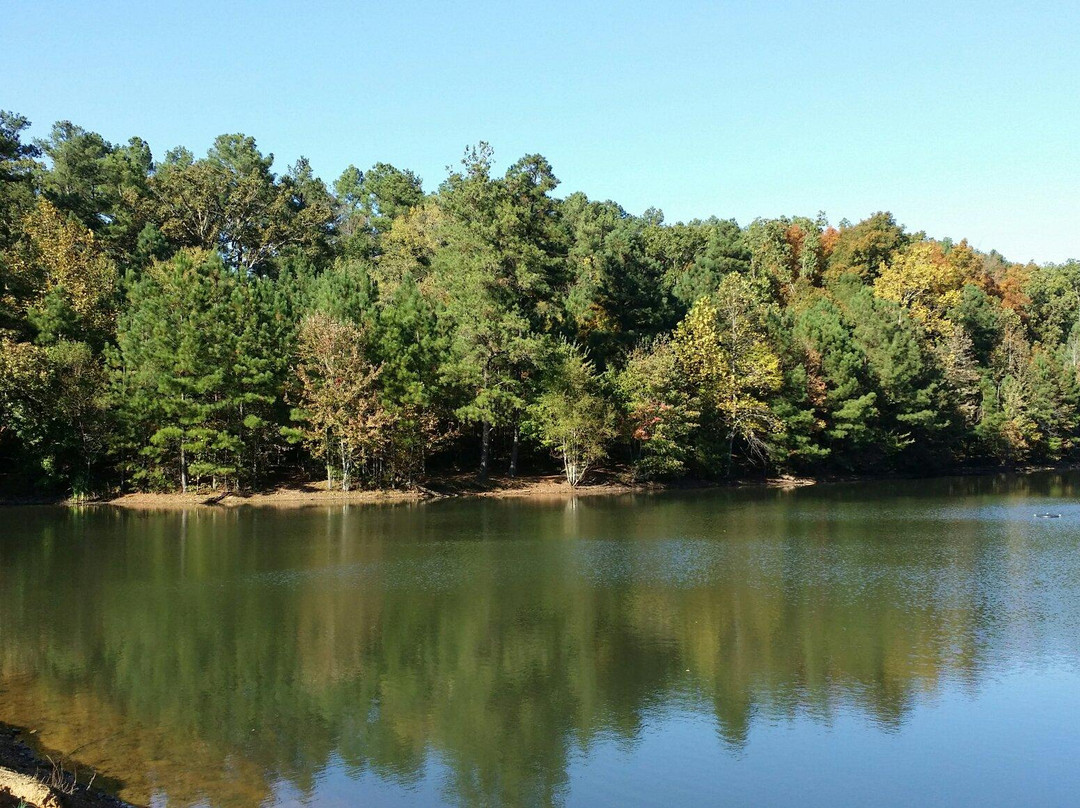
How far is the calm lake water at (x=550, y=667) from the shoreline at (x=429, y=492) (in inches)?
452

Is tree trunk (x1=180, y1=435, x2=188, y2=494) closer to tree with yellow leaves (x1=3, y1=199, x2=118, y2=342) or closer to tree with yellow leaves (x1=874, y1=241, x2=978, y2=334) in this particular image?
tree with yellow leaves (x1=3, y1=199, x2=118, y2=342)

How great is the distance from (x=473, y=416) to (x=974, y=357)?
48.1m

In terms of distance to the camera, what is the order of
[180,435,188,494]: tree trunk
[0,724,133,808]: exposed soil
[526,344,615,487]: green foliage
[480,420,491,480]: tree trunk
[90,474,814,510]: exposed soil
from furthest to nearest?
[480,420,491,480]: tree trunk < [526,344,615,487]: green foliage < [180,435,188,494]: tree trunk < [90,474,814,510]: exposed soil < [0,724,133,808]: exposed soil

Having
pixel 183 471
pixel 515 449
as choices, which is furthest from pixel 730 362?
pixel 183 471

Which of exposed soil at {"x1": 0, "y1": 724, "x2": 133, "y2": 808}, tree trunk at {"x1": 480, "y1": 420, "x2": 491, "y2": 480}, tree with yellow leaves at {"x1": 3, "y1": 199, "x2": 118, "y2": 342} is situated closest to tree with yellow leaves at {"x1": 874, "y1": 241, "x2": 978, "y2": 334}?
tree trunk at {"x1": 480, "y1": 420, "x2": 491, "y2": 480}

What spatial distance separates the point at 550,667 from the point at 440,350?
34.4 m

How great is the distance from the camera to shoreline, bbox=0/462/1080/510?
1724 inches

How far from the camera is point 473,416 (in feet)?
161

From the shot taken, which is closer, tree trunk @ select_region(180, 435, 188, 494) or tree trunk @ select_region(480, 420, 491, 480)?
tree trunk @ select_region(180, 435, 188, 494)

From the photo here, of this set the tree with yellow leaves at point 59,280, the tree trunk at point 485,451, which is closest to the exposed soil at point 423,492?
the tree trunk at point 485,451

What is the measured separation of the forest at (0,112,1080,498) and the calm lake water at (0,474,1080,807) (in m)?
13.0

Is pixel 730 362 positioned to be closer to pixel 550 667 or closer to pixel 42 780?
pixel 550 667

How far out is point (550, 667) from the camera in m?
17.1

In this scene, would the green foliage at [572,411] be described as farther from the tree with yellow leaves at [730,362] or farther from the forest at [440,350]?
the tree with yellow leaves at [730,362]
